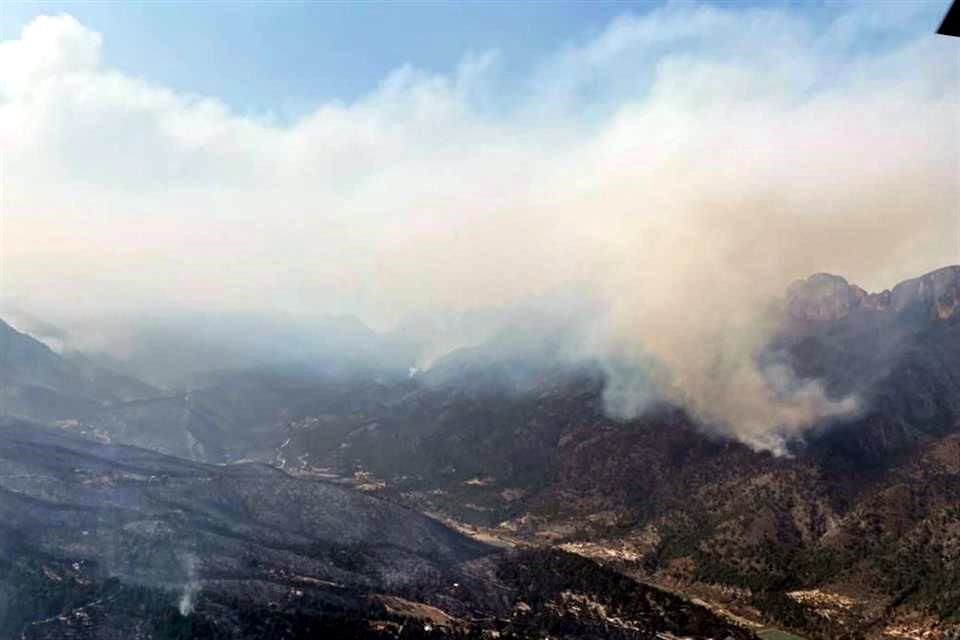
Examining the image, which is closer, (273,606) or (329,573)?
(273,606)

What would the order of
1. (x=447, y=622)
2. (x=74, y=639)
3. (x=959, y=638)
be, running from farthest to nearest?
1. (x=959, y=638)
2. (x=447, y=622)
3. (x=74, y=639)

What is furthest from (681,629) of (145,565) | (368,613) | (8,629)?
(8,629)

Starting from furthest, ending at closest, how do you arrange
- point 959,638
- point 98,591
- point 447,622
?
point 959,638
point 447,622
point 98,591

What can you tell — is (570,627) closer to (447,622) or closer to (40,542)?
(447,622)

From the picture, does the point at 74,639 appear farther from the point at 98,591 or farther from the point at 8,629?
the point at 98,591

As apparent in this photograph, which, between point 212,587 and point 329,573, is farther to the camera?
point 329,573

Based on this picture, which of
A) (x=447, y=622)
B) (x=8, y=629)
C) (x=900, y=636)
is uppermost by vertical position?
(x=8, y=629)

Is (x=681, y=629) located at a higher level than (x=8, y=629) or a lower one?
lower

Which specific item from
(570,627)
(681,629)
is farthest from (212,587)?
(681,629)

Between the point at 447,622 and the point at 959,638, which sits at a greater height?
the point at 447,622

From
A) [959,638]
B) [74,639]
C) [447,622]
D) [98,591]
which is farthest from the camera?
[959,638]
